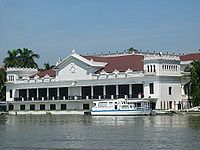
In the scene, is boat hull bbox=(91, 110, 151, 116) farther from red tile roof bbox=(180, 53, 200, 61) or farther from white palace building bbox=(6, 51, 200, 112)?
red tile roof bbox=(180, 53, 200, 61)

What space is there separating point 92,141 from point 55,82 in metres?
73.9

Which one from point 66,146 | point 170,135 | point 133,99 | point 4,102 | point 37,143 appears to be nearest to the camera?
point 66,146

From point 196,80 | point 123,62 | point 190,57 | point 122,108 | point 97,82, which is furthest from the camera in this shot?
point 190,57

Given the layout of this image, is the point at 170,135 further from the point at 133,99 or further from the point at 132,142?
the point at 133,99

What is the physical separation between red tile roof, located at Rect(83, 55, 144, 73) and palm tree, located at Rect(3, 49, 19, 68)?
24245mm

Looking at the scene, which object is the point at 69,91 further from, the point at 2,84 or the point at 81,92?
the point at 2,84

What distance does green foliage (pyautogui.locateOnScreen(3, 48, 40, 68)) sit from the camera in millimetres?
130875

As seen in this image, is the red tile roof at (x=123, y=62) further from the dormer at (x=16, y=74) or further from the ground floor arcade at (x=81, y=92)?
the dormer at (x=16, y=74)

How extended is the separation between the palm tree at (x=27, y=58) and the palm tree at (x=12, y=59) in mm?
936

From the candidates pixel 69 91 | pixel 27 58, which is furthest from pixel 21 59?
pixel 69 91

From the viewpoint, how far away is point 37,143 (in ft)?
132

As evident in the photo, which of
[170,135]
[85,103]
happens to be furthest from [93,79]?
[170,135]

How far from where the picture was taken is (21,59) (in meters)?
133

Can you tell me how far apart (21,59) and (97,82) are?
31.7 meters
